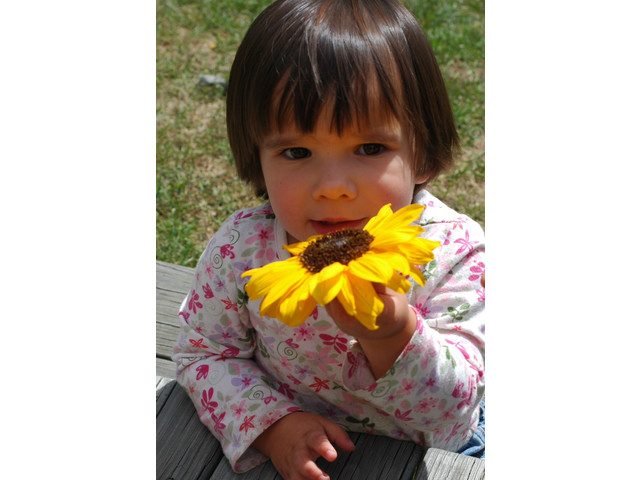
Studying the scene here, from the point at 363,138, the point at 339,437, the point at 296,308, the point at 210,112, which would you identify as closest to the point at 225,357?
the point at 339,437

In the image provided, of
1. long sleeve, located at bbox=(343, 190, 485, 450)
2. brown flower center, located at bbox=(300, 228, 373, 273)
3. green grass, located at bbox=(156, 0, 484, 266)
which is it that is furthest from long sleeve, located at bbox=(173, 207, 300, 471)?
green grass, located at bbox=(156, 0, 484, 266)

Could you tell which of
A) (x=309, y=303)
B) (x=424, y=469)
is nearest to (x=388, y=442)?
(x=424, y=469)

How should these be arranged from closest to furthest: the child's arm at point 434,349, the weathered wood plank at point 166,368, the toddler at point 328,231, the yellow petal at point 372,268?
the yellow petal at point 372,268
the child's arm at point 434,349
the toddler at point 328,231
the weathered wood plank at point 166,368

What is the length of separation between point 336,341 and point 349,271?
0.68 metres

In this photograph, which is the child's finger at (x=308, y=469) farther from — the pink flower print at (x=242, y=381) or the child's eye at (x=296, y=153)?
the child's eye at (x=296, y=153)

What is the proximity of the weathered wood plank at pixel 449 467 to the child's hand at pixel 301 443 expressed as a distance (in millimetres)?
183

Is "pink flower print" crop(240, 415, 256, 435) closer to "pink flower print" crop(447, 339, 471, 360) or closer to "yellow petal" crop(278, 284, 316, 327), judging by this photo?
"pink flower print" crop(447, 339, 471, 360)

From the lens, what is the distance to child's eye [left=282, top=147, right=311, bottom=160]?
1.67m

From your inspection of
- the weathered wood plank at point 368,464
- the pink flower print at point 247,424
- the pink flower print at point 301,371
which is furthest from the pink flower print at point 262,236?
the weathered wood plank at point 368,464

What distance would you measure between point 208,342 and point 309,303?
0.84 metres

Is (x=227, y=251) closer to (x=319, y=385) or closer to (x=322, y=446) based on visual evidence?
(x=319, y=385)

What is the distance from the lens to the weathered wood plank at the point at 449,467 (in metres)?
1.53

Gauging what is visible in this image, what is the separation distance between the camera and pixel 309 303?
120 cm
